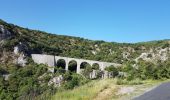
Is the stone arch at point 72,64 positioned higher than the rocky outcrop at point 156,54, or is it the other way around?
the rocky outcrop at point 156,54

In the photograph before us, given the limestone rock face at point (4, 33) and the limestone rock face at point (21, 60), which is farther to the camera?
the limestone rock face at point (4, 33)

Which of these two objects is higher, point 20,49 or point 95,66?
point 20,49

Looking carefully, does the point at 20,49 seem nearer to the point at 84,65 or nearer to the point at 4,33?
the point at 4,33

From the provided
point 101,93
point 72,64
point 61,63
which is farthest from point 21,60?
point 101,93

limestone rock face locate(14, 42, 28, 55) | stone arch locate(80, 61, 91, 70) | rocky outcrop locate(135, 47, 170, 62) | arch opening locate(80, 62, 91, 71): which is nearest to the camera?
limestone rock face locate(14, 42, 28, 55)

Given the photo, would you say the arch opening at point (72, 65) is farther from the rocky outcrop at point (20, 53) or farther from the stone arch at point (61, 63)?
the rocky outcrop at point (20, 53)

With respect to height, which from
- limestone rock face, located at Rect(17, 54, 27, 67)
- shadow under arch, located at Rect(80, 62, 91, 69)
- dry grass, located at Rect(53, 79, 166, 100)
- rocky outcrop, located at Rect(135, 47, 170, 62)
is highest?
rocky outcrop, located at Rect(135, 47, 170, 62)

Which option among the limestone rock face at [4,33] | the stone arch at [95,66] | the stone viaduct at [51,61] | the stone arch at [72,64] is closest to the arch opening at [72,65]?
the stone arch at [72,64]

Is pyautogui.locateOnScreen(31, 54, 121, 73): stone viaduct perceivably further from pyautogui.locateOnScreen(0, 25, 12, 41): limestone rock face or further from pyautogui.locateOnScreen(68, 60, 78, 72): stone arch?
pyautogui.locateOnScreen(0, 25, 12, 41): limestone rock face

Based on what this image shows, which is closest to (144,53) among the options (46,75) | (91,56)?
(91,56)

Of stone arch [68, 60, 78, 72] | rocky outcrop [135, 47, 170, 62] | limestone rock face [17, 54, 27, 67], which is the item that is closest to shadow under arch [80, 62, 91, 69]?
stone arch [68, 60, 78, 72]

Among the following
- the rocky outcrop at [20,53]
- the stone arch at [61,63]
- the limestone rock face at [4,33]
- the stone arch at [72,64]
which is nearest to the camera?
the rocky outcrop at [20,53]

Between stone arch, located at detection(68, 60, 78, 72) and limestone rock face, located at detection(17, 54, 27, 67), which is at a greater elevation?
limestone rock face, located at detection(17, 54, 27, 67)

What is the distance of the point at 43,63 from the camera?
118 m
